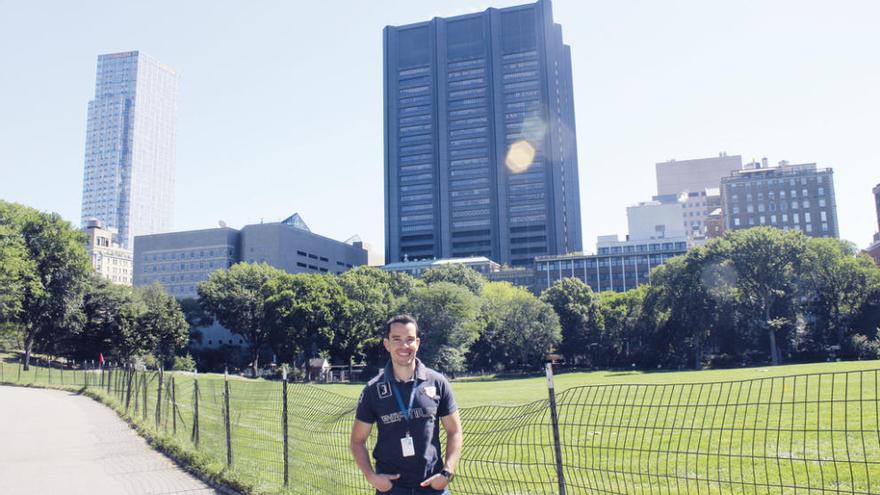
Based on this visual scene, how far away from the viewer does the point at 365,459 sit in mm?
4820

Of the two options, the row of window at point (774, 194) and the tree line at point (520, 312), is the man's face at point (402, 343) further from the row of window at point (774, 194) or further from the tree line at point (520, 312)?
the row of window at point (774, 194)

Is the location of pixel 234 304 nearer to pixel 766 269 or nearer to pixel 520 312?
pixel 520 312

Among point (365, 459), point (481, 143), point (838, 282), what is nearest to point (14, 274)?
point (365, 459)

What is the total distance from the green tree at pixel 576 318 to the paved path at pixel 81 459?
66.7 m

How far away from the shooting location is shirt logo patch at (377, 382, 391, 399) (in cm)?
484

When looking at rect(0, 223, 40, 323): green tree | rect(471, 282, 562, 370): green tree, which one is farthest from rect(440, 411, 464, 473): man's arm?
rect(471, 282, 562, 370): green tree

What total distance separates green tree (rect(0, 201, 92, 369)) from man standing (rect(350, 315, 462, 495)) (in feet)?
195

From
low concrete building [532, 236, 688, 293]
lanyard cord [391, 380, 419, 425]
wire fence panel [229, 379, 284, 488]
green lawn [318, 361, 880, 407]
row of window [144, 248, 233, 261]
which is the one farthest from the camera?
row of window [144, 248, 233, 261]

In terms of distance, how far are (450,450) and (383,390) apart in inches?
26.5

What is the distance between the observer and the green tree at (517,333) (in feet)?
245

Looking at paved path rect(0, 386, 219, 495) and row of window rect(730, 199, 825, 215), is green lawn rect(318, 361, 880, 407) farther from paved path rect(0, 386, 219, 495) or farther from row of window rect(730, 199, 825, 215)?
row of window rect(730, 199, 825, 215)

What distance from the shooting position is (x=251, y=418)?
19531 mm

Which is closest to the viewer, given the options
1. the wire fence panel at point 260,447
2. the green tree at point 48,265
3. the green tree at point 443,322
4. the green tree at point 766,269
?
the wire fence panel at point 260,447

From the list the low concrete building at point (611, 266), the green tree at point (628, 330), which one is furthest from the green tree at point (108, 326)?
the low concrete building at point (611, 266)
